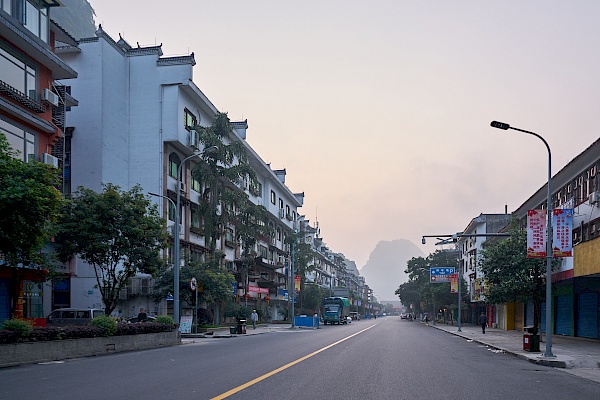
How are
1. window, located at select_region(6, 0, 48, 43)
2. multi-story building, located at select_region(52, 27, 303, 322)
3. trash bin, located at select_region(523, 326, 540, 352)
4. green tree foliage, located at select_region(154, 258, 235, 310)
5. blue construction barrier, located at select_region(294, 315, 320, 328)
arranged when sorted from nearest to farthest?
trash bin, located at select_region(523, 326, 540, 352), window, located at select_region(6, 0, 48, 43), green tree foliage, located at select_region(154, 258, 235, 310), multi-story building, located at select_region(52, 27, 303, 322), blue construction barrier, located at select_region(294, 315, 320, 328)

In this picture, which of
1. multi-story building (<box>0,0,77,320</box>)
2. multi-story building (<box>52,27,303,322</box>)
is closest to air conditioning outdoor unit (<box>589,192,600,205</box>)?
multi-story building (<box>52,27,303,322</box>)

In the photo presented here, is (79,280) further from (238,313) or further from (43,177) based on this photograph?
(43,177)

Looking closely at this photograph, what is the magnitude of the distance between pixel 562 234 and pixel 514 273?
31.6ft

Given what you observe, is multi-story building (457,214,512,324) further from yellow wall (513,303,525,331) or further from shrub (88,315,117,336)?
shrub (88,315,117,336)

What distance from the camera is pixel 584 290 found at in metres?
37.9

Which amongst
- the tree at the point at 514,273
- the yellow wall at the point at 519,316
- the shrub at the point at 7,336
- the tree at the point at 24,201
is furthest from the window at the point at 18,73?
the yellow wall at the point at 519,316

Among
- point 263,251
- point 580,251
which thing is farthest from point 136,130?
point 580,251

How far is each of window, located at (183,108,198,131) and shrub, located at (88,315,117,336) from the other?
83.8ft

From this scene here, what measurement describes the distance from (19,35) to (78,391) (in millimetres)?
19921

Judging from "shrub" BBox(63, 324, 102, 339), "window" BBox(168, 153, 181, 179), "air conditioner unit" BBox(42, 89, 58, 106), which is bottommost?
"shrub" BBox(63, 324, 102, 339)

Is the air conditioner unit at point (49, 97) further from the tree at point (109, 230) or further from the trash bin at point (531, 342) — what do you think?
the trash bin at point (531, 342)

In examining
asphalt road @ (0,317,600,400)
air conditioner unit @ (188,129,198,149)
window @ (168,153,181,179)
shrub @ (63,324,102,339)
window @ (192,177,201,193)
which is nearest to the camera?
asphalt road @ (0,317,600,400)

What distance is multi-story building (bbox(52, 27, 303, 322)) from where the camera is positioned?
42406mm

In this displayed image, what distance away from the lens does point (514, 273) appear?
34250 millimetres
